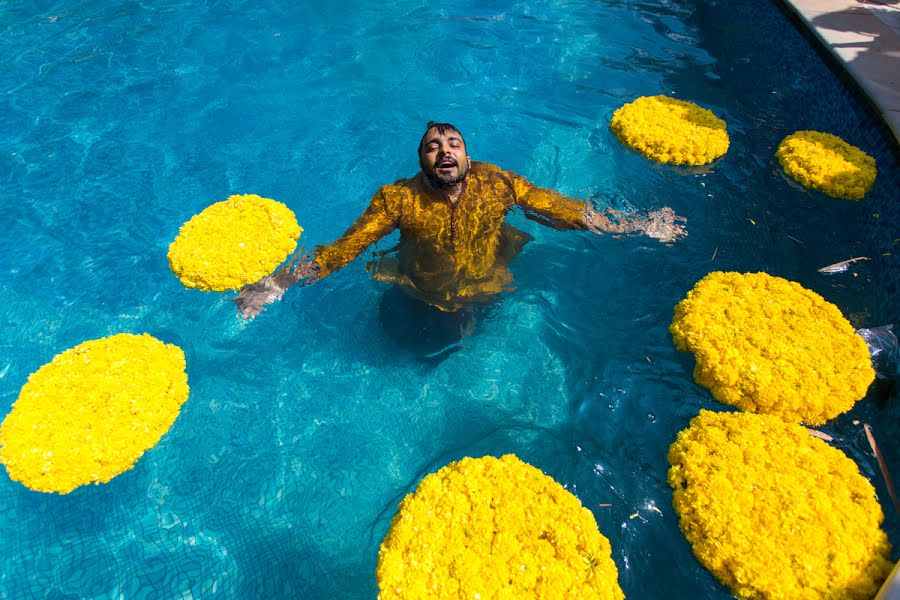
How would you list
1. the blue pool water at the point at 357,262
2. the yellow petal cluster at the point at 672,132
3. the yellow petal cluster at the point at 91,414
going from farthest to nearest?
the yellow petal cluster at the point at 672,132 → the blue pool water at the point at 357,262 → the yellow petal cluster at the point at 91,414

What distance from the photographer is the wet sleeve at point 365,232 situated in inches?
179

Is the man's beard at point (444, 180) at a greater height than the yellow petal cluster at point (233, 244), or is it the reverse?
the man's beard at point (444, 180)

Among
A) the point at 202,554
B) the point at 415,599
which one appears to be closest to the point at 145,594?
the point at 202,554

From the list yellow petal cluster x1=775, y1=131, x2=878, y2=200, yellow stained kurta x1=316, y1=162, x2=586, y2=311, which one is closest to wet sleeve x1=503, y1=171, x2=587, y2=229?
yellow stained kurta x1=316, y1=162, x2=586, y2=311

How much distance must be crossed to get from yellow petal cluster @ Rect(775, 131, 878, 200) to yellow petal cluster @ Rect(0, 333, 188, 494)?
7.20 meters

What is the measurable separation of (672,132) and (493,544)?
222 inches

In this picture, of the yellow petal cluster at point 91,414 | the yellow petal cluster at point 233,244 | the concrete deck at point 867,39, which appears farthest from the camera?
the concrete deck at point 867,39

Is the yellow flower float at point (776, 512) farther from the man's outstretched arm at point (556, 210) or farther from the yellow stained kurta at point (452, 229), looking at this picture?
the yellow stained kurta at point (452, 229)

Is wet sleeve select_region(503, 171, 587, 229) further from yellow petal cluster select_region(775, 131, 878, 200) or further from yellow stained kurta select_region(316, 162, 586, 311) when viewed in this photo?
yellow petal cluster select_region(775, 131, 878, 200)

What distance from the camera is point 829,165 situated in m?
6.35

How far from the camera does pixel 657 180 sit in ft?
23.3

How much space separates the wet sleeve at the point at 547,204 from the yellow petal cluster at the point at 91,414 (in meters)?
3.56

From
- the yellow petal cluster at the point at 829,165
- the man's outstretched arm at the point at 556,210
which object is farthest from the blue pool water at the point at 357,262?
the man's outstretched arm at the point at 556,210

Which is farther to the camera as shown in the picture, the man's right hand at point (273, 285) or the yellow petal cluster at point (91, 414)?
the man's right hand at point (273, 285)
